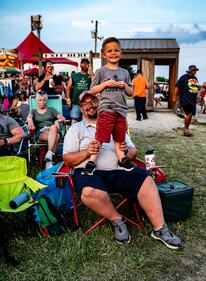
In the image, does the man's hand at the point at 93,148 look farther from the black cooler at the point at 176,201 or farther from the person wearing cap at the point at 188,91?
the person wearing cap at the point at 188,91

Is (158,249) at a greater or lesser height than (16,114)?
lesser

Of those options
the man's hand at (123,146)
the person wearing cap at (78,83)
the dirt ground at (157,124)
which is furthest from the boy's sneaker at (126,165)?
the dirt ground at (157,124)

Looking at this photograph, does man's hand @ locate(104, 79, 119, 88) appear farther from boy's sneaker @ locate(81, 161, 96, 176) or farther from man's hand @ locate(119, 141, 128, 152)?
boy's sneaker @ locate(81, 161, 96, 176)

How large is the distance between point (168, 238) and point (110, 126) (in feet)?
3.82

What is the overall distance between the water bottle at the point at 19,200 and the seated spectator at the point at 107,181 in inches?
18.7

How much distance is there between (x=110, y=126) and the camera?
3.16 meters

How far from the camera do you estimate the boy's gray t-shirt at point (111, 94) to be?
3.21 meters

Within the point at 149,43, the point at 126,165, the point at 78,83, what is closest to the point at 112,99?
the point at 126,165

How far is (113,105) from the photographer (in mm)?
3219

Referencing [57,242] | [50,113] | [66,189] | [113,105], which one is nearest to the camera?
[57,242]

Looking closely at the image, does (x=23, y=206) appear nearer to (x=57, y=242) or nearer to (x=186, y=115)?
(x=57, y=242)

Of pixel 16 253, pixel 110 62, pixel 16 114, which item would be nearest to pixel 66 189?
pixel 16 253

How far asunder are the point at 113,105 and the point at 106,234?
1251 millimetres


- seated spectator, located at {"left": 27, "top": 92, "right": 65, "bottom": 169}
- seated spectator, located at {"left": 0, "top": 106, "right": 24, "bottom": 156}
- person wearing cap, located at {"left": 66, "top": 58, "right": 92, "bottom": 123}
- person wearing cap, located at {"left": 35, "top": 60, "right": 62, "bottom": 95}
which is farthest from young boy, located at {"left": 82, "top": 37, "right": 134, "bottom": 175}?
person wearing cap, located at {"left": 35, "top": 60, "right": 62, "bottom": 95}
